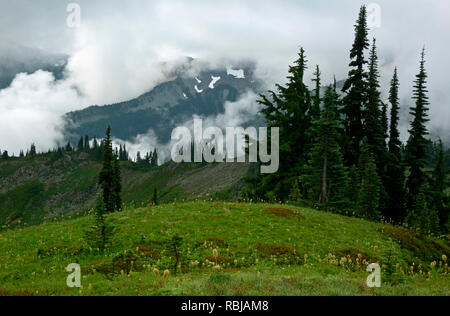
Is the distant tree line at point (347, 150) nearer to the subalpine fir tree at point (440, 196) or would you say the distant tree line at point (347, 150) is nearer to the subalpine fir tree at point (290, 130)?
the subalpine fir tree at point (290, 130)

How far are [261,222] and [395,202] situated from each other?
123 ft

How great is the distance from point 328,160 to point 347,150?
1125 centimetres

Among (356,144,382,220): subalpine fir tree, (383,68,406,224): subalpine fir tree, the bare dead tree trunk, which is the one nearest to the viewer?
the bare dead tree trunk

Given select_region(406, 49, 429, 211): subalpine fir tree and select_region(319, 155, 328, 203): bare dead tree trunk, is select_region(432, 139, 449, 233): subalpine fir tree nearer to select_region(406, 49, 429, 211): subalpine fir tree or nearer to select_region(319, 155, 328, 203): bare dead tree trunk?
select_region(406, 49, 429, 211): subalpine fir tree

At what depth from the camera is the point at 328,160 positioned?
115ft

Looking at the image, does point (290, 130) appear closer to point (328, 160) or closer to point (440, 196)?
point (328, 160)

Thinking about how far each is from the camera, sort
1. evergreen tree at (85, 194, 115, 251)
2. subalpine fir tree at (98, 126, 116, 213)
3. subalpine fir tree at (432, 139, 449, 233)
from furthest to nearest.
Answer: subalpine fir tree at (98, 126, 116, 213), subalpine fir tree at (432, 139, 449, 233), evergreen tree at (85, 194, 115, 251)

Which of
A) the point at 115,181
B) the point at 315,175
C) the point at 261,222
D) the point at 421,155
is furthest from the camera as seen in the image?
the point at 115,181

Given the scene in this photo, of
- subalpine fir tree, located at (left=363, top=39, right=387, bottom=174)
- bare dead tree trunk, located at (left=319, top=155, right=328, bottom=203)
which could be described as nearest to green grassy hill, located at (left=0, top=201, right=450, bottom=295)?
bare dead tree trunk, located at (left=319, top=155, right=328, bottom=203)

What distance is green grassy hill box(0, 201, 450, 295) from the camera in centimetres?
1147
